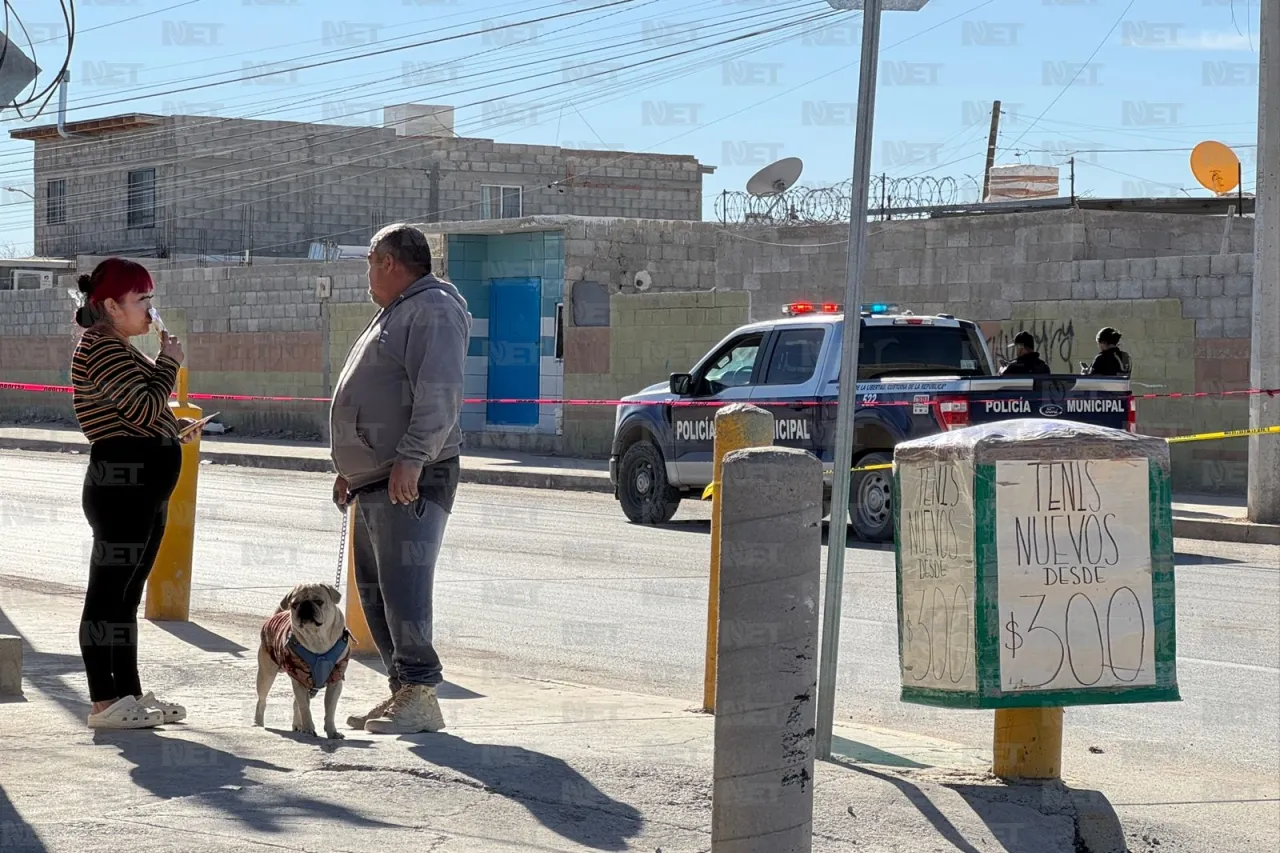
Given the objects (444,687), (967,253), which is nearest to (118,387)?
(444,687)

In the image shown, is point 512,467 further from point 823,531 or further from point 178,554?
point 178,554

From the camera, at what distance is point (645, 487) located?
1686 centimetres

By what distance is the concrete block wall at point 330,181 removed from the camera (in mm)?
43750

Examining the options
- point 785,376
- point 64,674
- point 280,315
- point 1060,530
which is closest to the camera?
point 1060,530

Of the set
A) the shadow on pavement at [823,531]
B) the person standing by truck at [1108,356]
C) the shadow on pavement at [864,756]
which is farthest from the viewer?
the person standing by truck at [1108,356]

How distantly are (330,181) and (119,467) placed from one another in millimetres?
40024

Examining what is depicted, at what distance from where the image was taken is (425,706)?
614cm

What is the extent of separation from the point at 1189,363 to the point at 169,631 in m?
13.4

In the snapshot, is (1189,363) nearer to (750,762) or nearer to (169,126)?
(750,762)

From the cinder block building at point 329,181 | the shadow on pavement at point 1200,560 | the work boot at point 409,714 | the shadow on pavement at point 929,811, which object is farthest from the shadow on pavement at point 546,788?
the cinder block building at point 329,181

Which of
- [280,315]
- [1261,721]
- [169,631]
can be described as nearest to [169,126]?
[280,315]

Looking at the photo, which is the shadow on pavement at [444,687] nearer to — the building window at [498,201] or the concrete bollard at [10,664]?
the concrete bollard at [10,664]

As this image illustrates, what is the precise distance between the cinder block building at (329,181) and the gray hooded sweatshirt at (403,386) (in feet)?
123

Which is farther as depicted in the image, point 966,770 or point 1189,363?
point 1189,363
